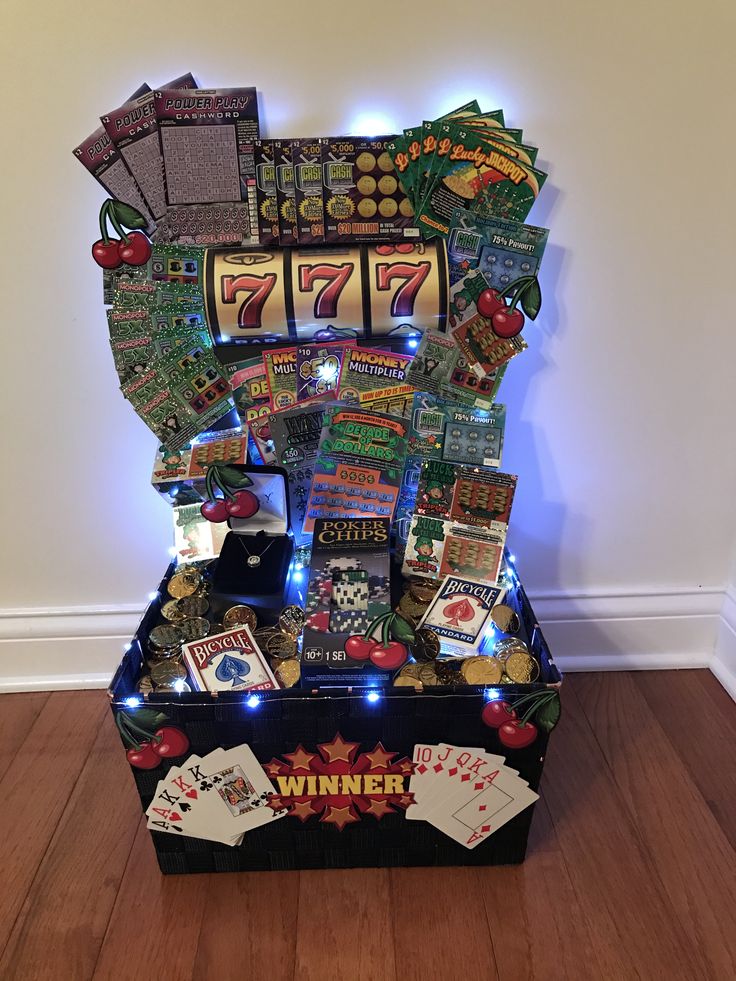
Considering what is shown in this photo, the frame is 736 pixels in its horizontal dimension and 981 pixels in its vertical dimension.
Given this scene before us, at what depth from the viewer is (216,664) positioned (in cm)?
103

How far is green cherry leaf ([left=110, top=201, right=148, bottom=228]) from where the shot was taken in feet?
3.59

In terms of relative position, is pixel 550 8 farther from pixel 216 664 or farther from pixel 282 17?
pixel 216 664

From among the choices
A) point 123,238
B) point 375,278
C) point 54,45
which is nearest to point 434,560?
point 375,278

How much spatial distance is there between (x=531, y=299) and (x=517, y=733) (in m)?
0.69

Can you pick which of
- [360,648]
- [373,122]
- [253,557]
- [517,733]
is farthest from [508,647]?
[373,122]

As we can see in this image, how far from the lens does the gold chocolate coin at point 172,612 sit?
3.71ft

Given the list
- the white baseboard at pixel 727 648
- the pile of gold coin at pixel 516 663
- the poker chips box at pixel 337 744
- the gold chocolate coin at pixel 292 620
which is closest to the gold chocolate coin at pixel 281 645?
the gold chocolate coin at pixel 292 620

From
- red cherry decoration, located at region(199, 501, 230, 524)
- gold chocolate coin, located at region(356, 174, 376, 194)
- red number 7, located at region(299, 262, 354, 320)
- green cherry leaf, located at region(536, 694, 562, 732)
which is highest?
gold chocolate coin, located at region(356, 174, 376, 194)

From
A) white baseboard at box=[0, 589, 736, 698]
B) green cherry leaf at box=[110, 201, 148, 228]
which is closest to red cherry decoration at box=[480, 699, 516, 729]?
white baseboard at box=[0, 589, 736, 698]

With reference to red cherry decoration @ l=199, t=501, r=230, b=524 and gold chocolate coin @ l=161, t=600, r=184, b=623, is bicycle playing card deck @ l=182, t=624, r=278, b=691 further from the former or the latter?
red cherry decoration @ l=199, t=501, r=230, b=524

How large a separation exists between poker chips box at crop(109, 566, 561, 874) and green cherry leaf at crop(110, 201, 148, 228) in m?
0.63

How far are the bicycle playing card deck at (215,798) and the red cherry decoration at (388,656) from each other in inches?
9.1

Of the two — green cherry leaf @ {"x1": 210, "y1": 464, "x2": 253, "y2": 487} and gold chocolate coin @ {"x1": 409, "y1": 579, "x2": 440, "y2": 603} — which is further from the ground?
green cherry leaf @ {"x1": 210, "y1": 464, "x2": 253, "y2": 487}

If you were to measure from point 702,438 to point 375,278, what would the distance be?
0.79 metres
